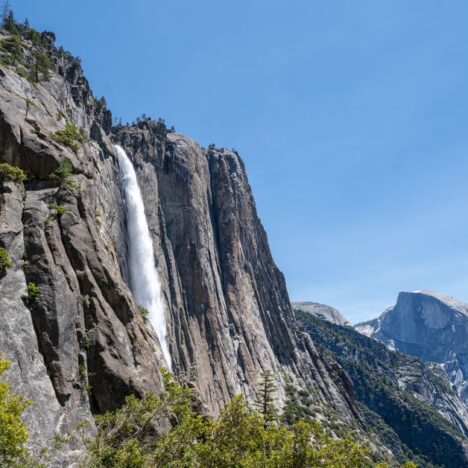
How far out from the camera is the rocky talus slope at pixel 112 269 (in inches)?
965

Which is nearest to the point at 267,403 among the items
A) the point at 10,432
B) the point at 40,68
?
the point at 40,68

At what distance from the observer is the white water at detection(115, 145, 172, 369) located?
74963 mm

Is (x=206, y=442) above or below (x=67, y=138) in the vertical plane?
below

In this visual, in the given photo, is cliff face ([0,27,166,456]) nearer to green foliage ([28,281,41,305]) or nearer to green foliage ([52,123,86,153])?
green foliage ([28,281,41,305])

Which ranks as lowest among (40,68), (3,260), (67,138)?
(3,260)

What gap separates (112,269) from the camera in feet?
104

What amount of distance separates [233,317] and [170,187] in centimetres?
2930

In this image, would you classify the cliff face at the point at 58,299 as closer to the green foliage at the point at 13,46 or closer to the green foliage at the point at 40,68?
the green foliage at the point at 40,68

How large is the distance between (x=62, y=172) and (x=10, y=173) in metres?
3.83

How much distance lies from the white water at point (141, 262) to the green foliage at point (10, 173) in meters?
45.3

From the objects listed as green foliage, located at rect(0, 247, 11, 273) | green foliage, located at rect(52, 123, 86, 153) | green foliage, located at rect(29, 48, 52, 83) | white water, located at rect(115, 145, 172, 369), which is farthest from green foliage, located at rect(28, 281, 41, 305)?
white water, located at rect(115, 145, 172, 369)

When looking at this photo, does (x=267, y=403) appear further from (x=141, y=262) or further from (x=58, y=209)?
(x=58, y=209)

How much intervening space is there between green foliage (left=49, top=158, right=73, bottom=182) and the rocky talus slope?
0.11m

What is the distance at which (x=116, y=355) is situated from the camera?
2753 cm
